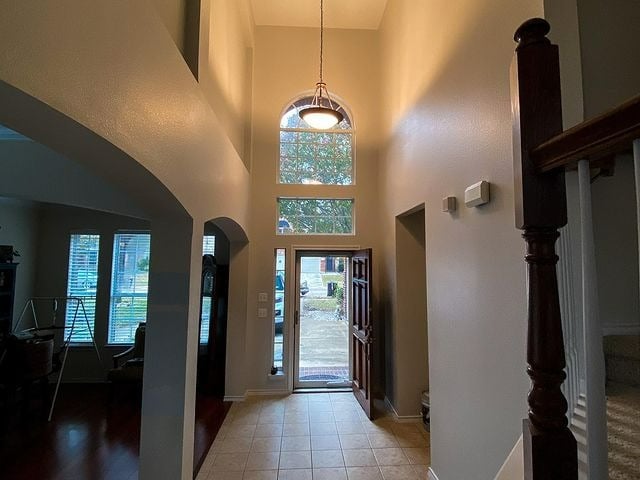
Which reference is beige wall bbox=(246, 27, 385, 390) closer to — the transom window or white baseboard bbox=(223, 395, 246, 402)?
the transom window

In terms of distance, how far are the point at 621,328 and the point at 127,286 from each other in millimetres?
6154

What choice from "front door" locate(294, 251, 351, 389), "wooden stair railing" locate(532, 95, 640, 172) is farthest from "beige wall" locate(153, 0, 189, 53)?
"front door" locate(294, 251, 351, 389)

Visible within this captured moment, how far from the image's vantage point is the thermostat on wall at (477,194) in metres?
2.07

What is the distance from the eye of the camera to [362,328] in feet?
14.9

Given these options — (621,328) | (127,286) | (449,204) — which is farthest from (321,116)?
(127,286)

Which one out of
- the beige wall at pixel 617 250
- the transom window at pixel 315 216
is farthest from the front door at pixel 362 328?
the beige wall at pixel 617 250

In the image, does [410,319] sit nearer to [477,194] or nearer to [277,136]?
[477,194]

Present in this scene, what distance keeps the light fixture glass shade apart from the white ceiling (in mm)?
1976

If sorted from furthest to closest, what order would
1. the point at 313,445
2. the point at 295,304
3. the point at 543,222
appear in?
1. the point at 295,304
2. the point at 313,445
3. the point at 543,222

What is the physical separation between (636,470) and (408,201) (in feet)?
10.2

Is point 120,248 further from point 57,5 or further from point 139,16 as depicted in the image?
point 57,5

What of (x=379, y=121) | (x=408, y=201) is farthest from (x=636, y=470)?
(x=379, y=121)

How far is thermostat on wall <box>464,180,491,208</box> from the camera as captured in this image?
6.81 ft

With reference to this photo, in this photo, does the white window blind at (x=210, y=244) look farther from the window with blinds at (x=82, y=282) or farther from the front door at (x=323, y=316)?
the window with blinds at (x=82, y=282)
